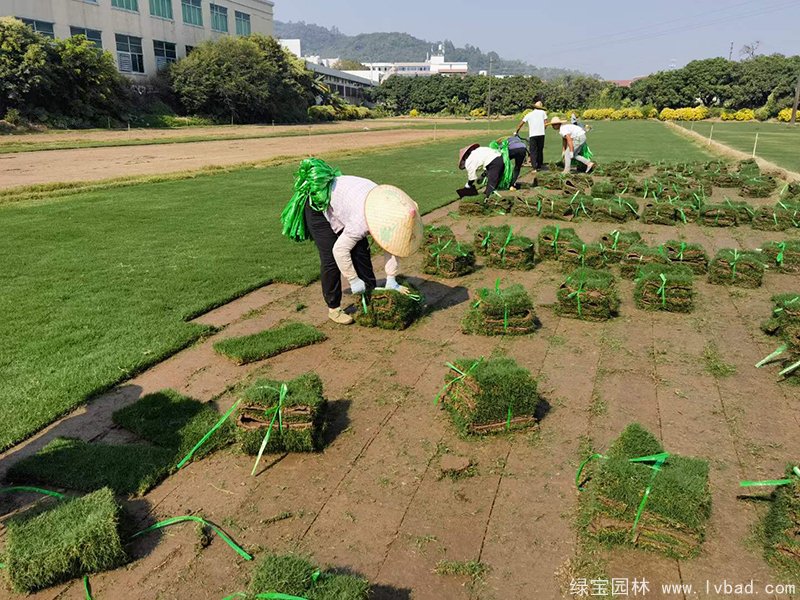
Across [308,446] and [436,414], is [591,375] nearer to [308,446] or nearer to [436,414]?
[436,414]

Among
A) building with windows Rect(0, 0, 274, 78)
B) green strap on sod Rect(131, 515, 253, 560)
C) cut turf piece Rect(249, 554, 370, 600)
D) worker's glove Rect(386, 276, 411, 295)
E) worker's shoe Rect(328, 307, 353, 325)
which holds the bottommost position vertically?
green strap on sod Rect(131, 515, 253, 560)

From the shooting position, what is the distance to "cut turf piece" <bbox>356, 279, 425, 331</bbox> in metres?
6.45

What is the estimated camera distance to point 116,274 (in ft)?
27.5

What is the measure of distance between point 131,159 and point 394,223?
22798mm

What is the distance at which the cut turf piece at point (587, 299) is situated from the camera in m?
6.69

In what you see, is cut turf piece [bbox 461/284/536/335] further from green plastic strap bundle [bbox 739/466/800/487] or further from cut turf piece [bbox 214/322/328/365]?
green plastic strap bundle [bbox 739/466/800/487]

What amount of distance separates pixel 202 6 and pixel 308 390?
69.1m

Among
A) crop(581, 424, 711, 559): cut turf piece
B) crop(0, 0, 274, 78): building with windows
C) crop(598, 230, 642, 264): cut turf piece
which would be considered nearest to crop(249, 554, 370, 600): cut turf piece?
crop(581, 424, 711, 559): cut turf piece

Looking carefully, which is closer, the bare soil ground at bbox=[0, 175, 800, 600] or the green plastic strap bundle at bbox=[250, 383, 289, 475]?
the bare soil ground at bbox=[0, 175, 800, 600]

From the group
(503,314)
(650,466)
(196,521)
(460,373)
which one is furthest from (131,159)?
(650,466)

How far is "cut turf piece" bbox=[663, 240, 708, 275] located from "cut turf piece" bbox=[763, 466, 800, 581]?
533 cm

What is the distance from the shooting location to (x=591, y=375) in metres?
5.51

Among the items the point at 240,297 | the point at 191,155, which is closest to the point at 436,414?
the point at 240,297

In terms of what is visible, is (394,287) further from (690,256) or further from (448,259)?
(690,256)
